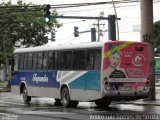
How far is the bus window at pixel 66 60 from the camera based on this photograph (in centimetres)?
2423

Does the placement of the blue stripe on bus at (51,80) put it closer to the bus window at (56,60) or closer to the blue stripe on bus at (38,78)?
the blue stripe on bus at (38,78)

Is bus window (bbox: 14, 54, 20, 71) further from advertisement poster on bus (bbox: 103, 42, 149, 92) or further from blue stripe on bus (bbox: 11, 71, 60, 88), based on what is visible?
advertisement poster on bus (bbox: 103, 42, 149, 92)

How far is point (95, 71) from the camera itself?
22156 millimetres

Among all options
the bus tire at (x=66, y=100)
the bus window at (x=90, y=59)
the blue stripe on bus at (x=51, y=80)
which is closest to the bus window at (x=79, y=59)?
the bus window at (x=90, y=59)

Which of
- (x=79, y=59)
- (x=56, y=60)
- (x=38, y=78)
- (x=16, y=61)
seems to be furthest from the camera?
(x=16, y=61)

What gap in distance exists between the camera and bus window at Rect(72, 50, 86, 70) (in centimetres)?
2319

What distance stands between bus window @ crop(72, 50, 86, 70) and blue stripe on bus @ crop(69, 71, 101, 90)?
50 cm

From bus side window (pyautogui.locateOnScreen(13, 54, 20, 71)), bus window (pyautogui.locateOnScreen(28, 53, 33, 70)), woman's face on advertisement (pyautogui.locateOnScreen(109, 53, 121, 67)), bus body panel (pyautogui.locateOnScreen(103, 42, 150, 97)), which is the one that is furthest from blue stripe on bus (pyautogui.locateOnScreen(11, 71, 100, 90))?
woman's face on advertisement (pyautogui.locateOnScreen(109, 53, 121, 67))

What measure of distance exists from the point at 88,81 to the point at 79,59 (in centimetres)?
131

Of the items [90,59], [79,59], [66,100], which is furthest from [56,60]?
[90,59]

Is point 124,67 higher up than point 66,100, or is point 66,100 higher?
point 124,67

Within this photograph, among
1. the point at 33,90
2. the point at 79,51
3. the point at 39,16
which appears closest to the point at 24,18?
the point at 39,16

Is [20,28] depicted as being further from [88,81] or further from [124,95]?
[124,95]

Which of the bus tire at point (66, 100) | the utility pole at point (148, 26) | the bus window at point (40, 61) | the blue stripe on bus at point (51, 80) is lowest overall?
the bus tire at point (66, 100)
